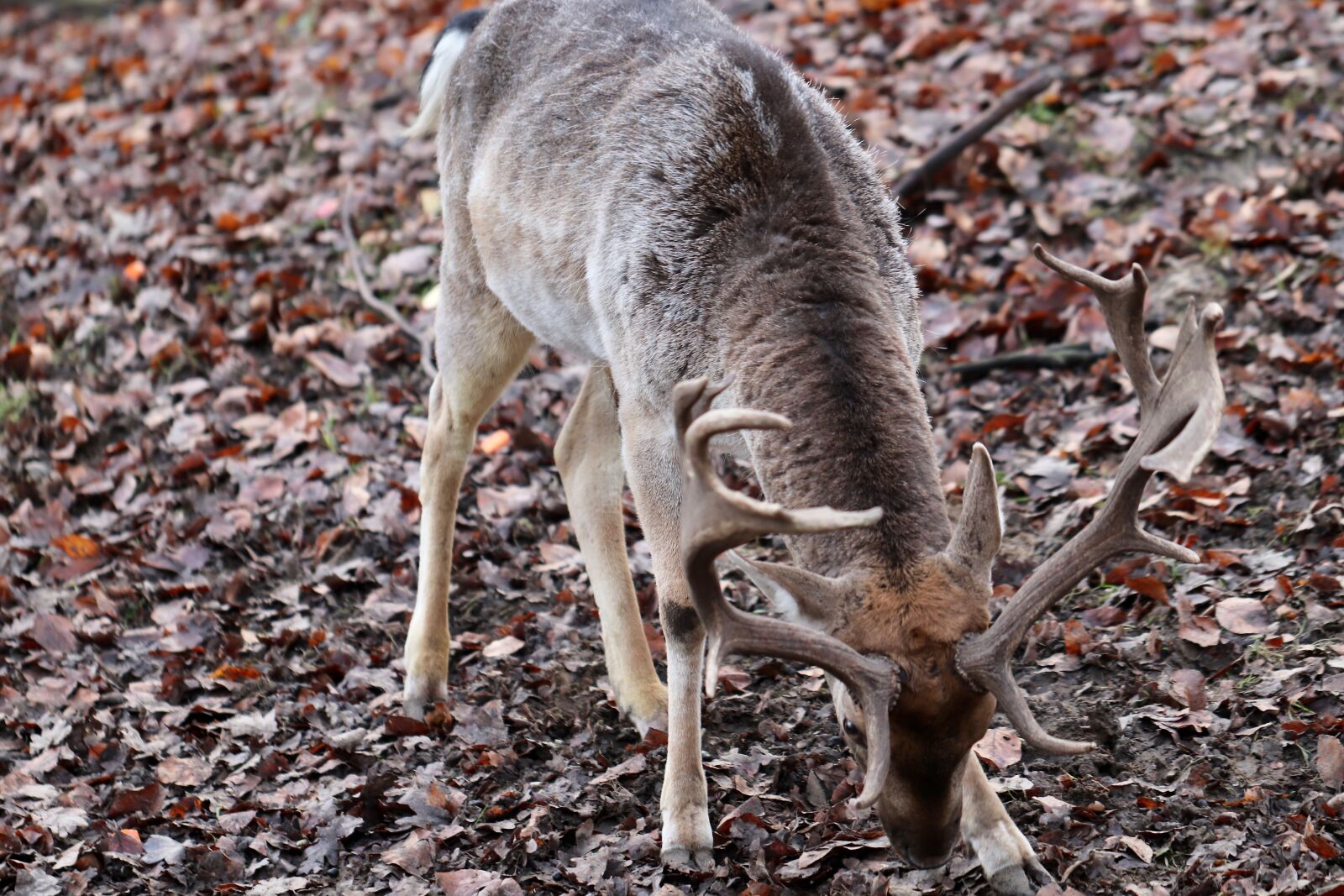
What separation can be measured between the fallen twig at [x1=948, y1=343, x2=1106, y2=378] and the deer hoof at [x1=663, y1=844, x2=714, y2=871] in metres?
3.35

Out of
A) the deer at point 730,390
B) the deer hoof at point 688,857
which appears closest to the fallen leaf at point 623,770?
the deer at point 730,390

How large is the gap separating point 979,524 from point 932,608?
272mm

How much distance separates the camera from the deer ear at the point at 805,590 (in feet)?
12.7

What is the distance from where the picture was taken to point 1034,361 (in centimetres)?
737

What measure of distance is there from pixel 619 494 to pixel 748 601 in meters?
0.73

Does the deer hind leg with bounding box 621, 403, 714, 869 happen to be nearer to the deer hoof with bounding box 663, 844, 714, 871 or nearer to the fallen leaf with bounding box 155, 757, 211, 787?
the deer hoof with bounding box 663, 844, 714, 871

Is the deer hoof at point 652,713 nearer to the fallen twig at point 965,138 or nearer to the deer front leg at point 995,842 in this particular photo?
the deer front leg at point 995,842

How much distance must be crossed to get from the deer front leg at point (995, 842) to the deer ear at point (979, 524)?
85 cm

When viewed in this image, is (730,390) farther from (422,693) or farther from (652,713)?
(422,693)

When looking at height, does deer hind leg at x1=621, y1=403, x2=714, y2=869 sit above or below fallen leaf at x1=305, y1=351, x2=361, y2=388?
above

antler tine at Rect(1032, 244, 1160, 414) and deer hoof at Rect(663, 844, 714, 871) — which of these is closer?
antler tine at Rect(1032, 244, 1160, 414)

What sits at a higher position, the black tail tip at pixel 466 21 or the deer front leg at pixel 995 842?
the black tail tip at pixel 466 21

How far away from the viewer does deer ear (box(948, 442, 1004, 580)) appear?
3.92 m

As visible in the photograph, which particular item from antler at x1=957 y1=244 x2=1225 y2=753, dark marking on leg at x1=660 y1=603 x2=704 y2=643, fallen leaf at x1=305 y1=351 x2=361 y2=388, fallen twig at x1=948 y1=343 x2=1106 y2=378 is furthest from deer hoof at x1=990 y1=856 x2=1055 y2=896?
fallen leaf at x1=305 y1=351 x2=361 y2=388
